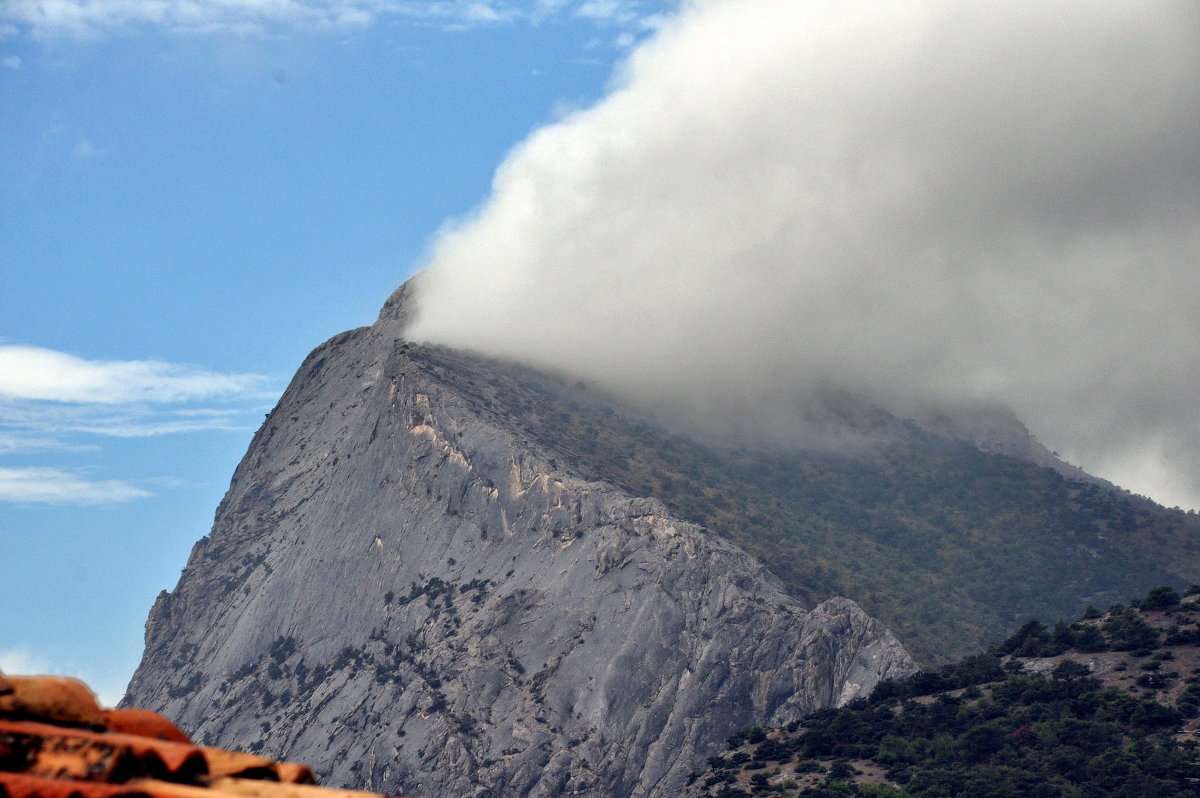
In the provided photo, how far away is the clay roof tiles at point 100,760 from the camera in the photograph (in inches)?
1027

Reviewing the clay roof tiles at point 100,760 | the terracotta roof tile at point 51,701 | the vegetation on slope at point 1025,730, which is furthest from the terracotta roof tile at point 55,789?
the vegetation on slope at point 1025,730

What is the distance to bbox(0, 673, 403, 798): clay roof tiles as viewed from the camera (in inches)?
1027

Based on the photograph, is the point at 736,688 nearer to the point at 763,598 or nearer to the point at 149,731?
the point at 763,598

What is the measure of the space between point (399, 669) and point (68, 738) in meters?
173

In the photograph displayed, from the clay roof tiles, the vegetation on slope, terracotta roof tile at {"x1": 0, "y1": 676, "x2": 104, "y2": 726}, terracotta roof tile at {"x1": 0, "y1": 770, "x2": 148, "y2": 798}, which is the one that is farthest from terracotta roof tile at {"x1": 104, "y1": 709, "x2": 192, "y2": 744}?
the vegetation on slope

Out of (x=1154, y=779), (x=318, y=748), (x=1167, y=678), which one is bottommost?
(x=318, y=748)

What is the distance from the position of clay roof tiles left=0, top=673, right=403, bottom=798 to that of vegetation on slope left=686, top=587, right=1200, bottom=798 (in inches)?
4652

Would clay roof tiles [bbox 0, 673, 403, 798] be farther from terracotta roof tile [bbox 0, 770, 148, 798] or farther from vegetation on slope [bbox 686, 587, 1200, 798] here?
vegetation on slope [bbox 686, 587, 1200, 798]

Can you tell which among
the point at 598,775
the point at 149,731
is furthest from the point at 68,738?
the point at 598,775

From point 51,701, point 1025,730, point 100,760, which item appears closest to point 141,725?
point 51,701

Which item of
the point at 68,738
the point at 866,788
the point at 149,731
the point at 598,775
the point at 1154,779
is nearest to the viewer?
the point at 68,738

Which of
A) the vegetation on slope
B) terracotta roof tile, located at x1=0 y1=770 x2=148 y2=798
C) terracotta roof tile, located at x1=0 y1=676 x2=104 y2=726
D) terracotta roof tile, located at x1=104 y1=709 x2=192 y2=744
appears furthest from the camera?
the vegetation on slope

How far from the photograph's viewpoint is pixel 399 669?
7717 inches

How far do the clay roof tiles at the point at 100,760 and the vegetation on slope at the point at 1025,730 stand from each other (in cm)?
11816
